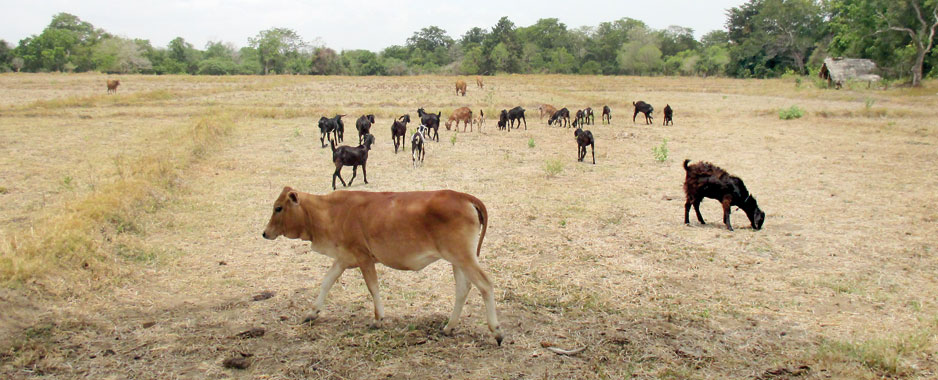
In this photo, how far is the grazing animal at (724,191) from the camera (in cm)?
856

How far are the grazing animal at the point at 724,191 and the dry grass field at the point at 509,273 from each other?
0.23m

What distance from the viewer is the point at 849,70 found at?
38406 mm

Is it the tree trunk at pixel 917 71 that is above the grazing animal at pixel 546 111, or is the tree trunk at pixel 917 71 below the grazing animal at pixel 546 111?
above

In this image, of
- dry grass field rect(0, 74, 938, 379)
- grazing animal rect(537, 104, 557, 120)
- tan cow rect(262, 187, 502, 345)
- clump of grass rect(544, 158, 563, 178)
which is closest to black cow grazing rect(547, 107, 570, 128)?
grazing animal rect(537, 104, 557, 120)

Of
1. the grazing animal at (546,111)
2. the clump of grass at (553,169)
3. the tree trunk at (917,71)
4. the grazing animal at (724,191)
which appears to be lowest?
the clump of grass at (553,169)

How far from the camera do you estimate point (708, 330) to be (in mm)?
5359

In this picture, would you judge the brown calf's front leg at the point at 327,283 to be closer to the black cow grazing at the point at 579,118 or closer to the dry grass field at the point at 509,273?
the dry grass field at the point at 509,273

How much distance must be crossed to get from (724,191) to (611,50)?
9496 cm

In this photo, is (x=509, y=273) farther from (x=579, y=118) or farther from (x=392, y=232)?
(x=579, y=118)

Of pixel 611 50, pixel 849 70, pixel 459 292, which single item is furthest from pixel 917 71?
pixel 611 50

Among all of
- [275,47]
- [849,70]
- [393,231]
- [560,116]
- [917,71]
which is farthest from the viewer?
[275,47]

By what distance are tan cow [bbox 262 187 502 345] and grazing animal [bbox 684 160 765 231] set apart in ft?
15.7

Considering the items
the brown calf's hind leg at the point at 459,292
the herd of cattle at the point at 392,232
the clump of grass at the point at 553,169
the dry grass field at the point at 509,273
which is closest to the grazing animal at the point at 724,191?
the dry grass field at the point at 509,273

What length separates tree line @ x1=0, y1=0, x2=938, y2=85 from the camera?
36750 millimetres
